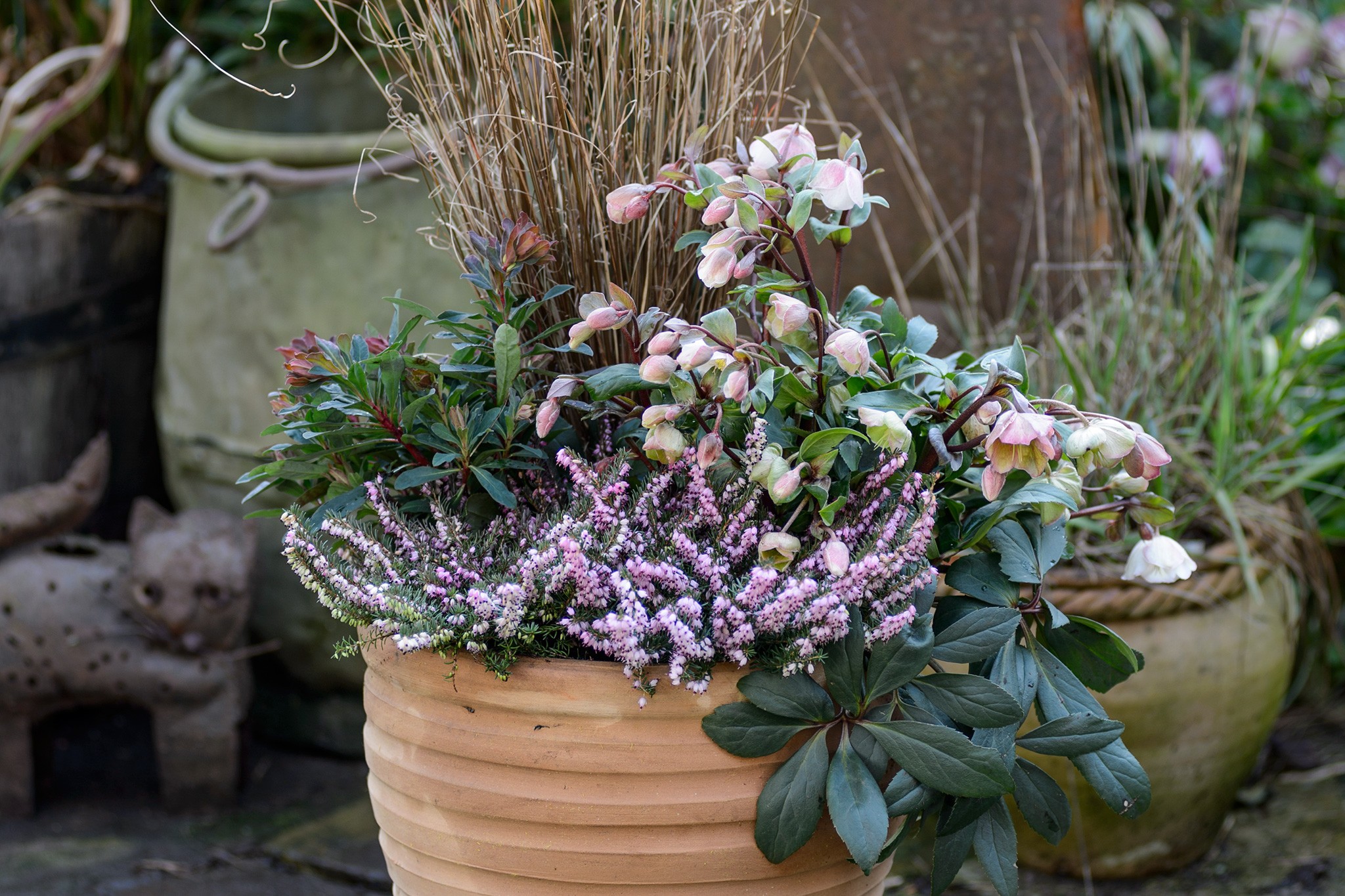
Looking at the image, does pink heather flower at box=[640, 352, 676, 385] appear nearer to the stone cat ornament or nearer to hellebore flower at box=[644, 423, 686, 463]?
hellebore flower at box=[644, 423, 686, 463]

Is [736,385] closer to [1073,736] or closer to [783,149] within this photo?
[783,149]

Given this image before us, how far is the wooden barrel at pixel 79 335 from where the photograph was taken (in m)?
2.27

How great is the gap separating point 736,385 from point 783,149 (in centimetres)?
27

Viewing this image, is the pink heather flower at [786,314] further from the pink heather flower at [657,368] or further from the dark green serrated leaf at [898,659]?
the dark green serrated leaf at [898,659]

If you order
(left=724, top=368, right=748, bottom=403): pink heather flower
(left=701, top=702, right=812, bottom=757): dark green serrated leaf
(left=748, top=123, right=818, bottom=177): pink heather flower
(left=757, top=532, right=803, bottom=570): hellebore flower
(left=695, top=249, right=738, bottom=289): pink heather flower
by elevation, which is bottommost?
(left=701, top=702, right=812, bottom=757): dark green serrated leaf

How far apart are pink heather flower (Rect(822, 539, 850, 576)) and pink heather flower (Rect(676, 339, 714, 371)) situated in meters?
0.17

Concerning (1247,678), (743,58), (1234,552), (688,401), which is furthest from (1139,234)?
(688,401)

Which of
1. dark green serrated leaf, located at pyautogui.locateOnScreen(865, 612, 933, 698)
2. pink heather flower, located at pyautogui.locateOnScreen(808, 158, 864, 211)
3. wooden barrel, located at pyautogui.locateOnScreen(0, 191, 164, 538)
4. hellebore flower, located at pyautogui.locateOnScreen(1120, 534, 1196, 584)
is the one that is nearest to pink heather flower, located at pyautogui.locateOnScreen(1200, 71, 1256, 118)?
hellebore flower, located at pyautogui.locateOnScreen(1120, 534, 1196, 584)

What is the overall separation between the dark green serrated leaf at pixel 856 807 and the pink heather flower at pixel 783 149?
0.50 meters

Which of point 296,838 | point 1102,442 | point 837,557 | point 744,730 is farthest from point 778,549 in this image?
point 296,838

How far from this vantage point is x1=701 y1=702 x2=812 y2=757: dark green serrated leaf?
880 mm

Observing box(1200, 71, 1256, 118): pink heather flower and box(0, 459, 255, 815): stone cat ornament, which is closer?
box(0, 459, 255, 815): stone cat ornament

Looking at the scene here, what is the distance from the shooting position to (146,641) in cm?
195

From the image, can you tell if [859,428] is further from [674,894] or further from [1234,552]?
[1234,552]
